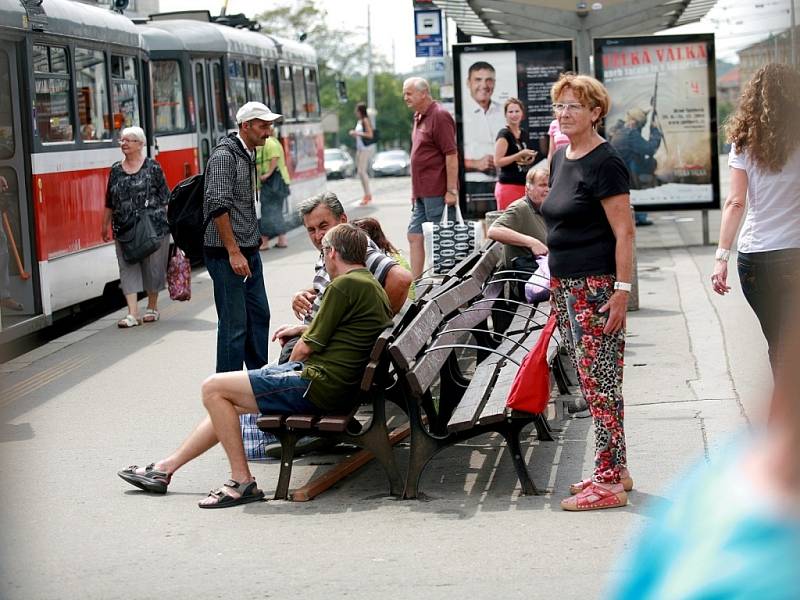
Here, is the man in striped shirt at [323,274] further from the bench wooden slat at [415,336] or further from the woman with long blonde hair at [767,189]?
the woman with long blonde hair at [767,189]

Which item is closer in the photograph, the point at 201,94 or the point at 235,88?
the point at 201,94

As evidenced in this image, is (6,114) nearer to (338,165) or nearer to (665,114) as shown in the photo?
(665,114)

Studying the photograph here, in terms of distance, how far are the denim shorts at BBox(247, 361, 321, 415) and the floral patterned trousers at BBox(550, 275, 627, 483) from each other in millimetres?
1178

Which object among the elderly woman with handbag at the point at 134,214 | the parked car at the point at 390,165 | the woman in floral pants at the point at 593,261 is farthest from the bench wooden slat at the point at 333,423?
the parked car at the point at 390,165

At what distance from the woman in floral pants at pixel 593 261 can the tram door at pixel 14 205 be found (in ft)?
20.3

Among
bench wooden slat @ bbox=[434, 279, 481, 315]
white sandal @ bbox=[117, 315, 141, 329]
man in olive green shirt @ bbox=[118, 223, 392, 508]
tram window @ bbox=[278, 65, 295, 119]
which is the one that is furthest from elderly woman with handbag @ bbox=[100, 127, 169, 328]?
tram window @ bbox=[278, 65, 295, 119]

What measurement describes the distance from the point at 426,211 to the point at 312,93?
1505 centimetres

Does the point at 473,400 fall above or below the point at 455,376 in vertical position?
above

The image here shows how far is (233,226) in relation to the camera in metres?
7.90

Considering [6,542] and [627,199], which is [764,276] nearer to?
[627,199]

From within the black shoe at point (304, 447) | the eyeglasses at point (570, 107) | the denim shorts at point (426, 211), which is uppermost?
the eyeglasses at point (570, 107)

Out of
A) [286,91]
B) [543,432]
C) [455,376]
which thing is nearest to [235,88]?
[286,91]

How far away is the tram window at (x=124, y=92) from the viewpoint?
13955 mm

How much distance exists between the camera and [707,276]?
1351cm
